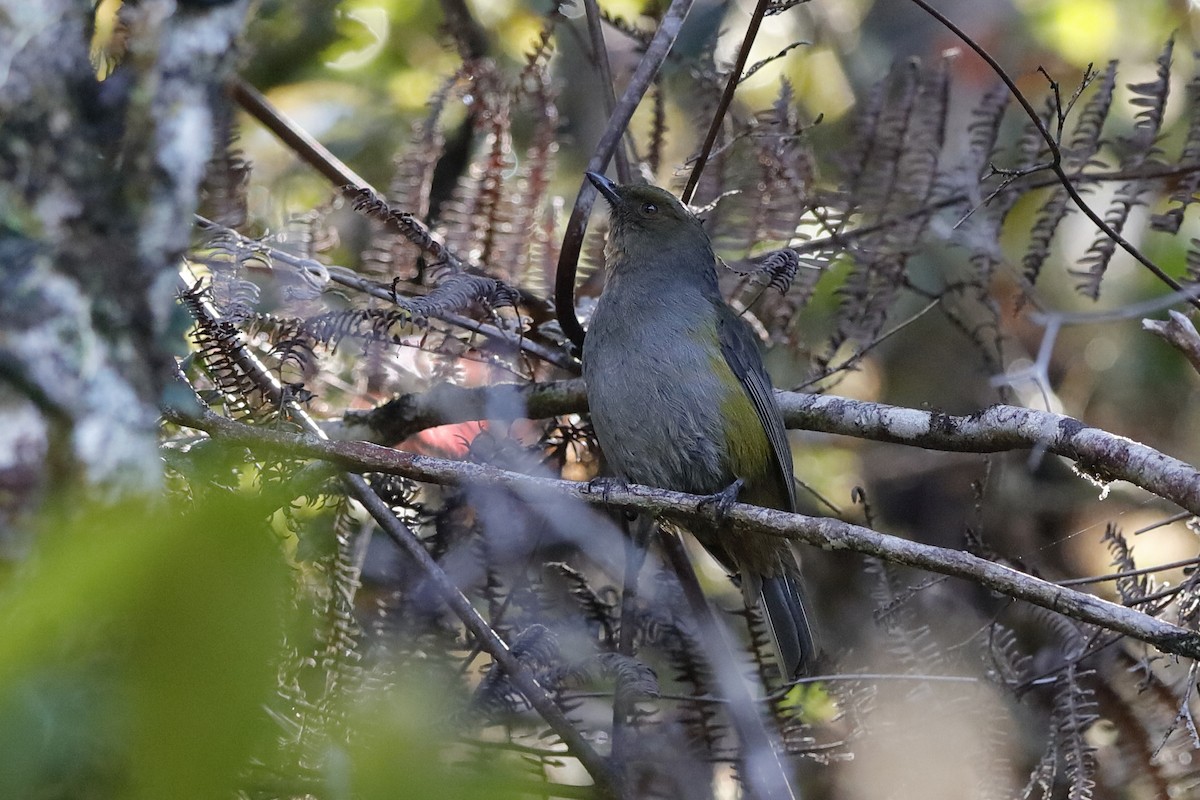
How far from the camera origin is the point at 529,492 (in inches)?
137

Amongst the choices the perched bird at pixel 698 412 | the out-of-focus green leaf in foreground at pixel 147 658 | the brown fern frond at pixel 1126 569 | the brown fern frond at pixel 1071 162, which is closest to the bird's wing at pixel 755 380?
the perched bird at pixel 698 412

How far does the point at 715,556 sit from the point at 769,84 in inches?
143

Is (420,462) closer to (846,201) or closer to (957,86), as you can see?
(846,201)

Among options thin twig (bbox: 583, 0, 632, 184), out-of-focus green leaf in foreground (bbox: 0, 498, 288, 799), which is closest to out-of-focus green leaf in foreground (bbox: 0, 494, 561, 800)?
out-of-focus green leaf in foreground (bbox: 0, 498, 288, 799)

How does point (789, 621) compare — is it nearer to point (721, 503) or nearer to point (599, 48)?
point (721, 503)

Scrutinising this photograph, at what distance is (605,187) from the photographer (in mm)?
4551

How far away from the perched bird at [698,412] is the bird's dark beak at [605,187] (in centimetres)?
1

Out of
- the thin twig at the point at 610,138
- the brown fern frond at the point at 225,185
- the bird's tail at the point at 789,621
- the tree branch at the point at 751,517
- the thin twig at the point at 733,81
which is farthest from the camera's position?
the brown fern frond at the point at 225,185

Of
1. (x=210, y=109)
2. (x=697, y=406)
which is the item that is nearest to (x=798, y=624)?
(x=697, y=406)

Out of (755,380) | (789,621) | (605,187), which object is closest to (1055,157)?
(755,380)

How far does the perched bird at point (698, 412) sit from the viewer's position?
166 inches

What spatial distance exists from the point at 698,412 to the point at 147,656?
125 inches

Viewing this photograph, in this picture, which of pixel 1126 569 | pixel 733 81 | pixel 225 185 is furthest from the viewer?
pixel 225 185

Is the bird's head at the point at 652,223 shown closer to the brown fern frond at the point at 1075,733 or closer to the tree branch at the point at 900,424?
the tree branch at the point at 900,424
